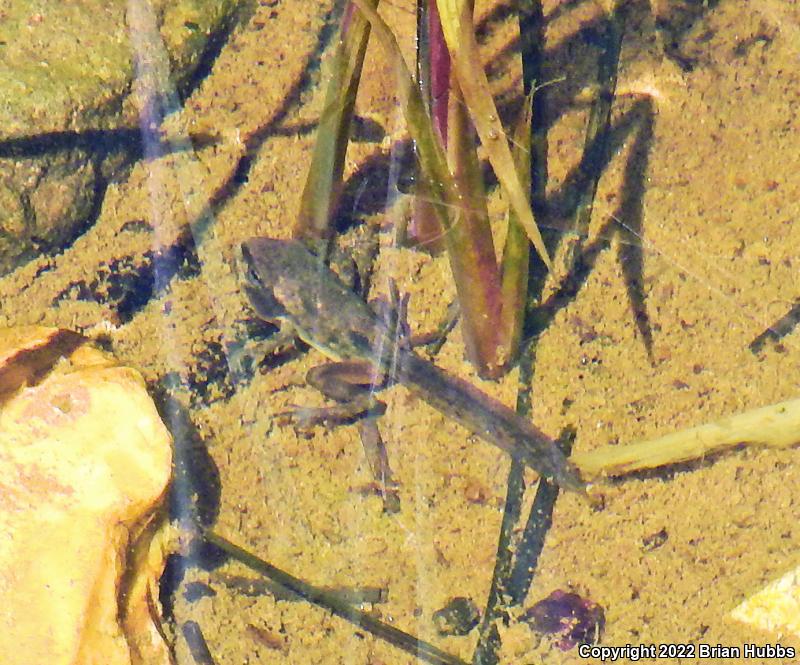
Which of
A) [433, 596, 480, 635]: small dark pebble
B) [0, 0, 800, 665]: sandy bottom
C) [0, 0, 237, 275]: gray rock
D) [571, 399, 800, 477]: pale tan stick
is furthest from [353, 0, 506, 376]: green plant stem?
[0, 0, 237, 275]: gray rock

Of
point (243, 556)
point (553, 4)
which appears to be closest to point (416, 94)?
point (553, 4)

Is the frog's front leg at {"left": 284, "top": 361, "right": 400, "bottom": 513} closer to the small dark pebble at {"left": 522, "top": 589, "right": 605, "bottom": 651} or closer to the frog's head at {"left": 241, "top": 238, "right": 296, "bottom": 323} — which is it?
the frog's head at {"left": 241, "top": 238, "right": 296, "bottom": 323}

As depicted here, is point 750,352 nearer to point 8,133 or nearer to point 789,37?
point 789,37

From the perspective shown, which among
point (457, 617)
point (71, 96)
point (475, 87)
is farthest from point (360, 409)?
point (71, 96)

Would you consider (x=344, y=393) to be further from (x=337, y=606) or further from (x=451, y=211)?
(x=451, y=211)

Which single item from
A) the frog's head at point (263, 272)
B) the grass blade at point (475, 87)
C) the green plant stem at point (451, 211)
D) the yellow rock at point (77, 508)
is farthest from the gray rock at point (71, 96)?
the grass blade at point (475, 87)

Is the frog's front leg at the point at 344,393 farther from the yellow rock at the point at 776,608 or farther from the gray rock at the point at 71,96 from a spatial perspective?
the yellow rock at the point at 776,608
